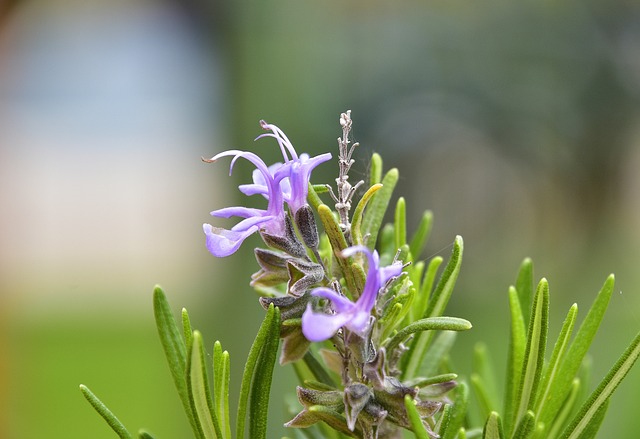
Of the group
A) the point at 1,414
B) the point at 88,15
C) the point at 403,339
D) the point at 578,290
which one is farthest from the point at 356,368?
the point at 88,15

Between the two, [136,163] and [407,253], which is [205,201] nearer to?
[136,163]

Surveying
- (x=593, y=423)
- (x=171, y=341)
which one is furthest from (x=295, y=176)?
(x=593, y=423)

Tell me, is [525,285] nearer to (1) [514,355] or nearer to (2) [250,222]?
(1) [514,355]

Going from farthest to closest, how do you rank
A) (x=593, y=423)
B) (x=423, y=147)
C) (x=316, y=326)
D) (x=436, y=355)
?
(x=423, y=147), (x=436, y=355), (x=593, y=423), (x=316, y=326)

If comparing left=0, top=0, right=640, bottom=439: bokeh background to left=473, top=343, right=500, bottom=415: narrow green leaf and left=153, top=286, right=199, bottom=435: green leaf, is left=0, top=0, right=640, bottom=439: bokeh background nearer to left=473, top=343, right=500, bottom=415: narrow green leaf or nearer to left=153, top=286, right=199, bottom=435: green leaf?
left=473, top=343, right=500, bottom=415: narrow green leaf

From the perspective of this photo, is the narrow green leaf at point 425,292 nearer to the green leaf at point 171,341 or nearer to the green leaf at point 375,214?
the green leaf at point 375,214

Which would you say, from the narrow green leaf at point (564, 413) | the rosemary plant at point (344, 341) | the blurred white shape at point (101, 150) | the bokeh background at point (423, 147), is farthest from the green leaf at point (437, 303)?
the blurred white shape at point (101, 150)
